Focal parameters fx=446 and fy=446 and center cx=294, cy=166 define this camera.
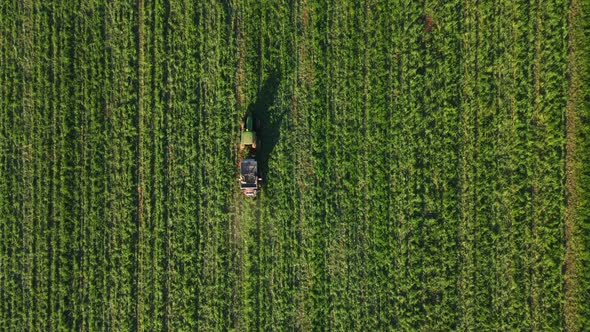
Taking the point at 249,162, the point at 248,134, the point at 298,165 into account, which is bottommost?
the point at 298,165

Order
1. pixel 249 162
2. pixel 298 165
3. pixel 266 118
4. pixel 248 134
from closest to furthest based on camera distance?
pixel 249 162
pixel 248 134
pixel 298 165
pixel 266 118

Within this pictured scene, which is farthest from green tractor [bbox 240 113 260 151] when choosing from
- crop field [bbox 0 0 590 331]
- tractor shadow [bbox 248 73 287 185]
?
crop field [bbox 0 0 590 331]

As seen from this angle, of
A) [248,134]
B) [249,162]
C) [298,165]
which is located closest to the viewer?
[249,162]

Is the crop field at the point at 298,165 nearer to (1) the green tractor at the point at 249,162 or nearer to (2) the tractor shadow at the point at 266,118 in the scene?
(2) the tractor shadow at the point at 266,118

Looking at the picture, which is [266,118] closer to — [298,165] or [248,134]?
[248,134]

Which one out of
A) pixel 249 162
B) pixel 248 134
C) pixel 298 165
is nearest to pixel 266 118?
pixel 248 134

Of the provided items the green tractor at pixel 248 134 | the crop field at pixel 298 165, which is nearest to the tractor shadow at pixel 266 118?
the crop field at pixel 298 165

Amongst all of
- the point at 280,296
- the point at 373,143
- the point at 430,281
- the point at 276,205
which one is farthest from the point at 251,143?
the point at 430,281
